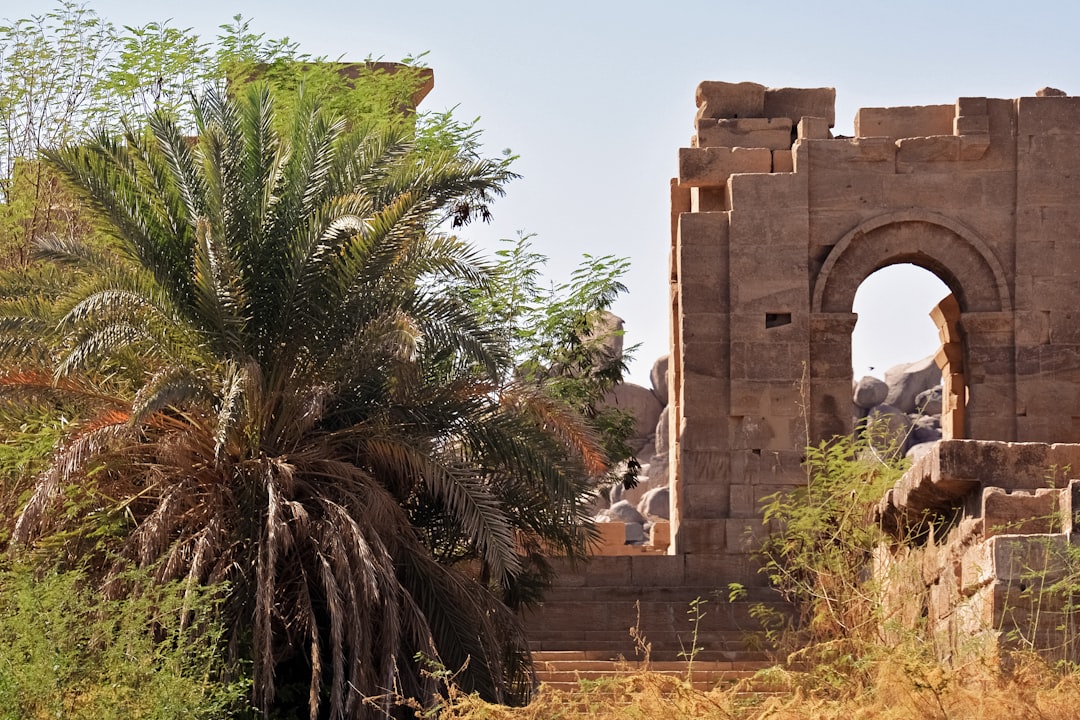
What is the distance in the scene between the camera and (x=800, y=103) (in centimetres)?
2355

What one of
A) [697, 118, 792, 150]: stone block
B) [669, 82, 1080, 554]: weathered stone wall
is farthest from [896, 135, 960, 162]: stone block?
[697, 118, 792, 150]: stone block

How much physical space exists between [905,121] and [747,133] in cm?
206

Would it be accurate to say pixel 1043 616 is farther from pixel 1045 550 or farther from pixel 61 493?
pixel 61 493

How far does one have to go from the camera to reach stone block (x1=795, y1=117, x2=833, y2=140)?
22516 mm

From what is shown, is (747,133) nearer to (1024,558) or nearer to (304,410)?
(304,410)

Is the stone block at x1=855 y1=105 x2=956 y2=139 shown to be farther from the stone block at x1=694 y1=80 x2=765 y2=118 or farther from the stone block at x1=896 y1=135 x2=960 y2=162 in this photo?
the stone block at x1=694 y1=80 x2=765 y2=118

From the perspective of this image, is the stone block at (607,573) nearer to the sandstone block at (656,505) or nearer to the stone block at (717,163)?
the stone block at (717,163)

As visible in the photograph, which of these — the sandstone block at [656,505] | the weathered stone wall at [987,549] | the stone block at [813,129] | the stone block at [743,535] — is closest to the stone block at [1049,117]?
the stone block at [813,129]

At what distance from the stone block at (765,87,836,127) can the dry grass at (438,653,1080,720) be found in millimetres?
13224

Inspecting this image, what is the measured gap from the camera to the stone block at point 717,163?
22734 millimetres

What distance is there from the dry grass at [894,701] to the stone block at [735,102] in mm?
13165

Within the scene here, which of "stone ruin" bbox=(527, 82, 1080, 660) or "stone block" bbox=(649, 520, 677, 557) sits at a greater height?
"stone ruin" bbox=(527, 82, 1080, 660)

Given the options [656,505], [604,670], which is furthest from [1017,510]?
[656,505]

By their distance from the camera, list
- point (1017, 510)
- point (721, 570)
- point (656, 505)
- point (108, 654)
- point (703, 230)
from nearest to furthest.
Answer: point (1017, 510)
point (108, 654)
point (721, 570)
point (703, 230)
point (656, 505)
